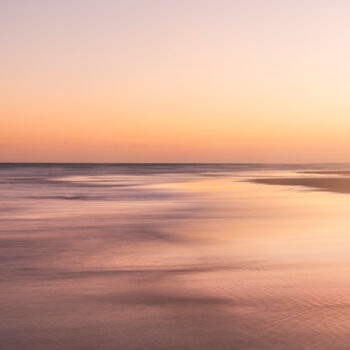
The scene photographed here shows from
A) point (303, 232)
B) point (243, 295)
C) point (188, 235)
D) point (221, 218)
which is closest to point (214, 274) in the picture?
point (243, 295)

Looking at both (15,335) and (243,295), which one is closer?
(15,335)

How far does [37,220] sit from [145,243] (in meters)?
5.86

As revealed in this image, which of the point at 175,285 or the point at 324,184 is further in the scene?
the point at 324,184

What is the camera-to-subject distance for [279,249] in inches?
416

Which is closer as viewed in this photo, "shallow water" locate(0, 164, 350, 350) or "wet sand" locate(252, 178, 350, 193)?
"shallow water" locate(0, 164, 350, 350)

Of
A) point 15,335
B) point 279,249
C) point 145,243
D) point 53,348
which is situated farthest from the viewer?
point 145,243

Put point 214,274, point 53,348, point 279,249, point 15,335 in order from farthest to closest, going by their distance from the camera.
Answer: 1. point 279,249
2. point 214,274
3. point 15,335
4. point 53,348

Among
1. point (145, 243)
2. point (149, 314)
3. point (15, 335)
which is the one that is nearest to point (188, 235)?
point (145, 243)

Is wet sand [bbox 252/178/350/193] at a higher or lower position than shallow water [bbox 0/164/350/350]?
higher

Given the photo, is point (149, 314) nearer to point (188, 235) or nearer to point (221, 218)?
point (188, 235)

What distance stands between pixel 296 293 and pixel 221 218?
375 inches

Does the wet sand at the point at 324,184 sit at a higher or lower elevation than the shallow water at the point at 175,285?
higher

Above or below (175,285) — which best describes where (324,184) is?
above

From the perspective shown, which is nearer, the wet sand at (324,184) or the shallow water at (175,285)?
the shallow water at (175,285)
